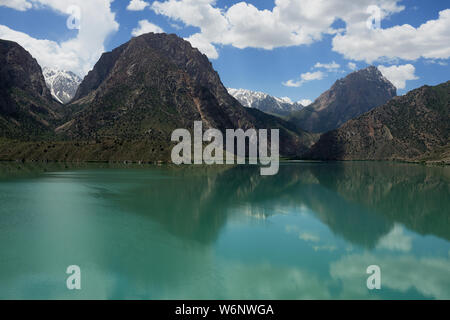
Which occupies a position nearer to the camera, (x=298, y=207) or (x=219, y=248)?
(x=219, y=248)

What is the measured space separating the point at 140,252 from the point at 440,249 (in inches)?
1395

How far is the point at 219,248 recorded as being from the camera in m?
37.7

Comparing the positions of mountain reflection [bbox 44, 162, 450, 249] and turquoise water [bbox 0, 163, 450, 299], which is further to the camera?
mountain reflection [bbox 44, 162, 450, 249]

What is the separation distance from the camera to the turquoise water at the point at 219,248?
26.9 m

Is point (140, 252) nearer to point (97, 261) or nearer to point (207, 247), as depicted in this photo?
point (97, 261)

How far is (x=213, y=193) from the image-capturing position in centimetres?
8694

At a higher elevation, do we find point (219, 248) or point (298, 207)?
point (298, 207)

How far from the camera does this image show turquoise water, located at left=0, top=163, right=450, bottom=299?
2692 cm

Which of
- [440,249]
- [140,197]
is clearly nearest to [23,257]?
[140,197]

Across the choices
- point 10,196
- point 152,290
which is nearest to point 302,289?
point 152,290

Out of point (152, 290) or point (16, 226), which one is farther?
point (16, 226)

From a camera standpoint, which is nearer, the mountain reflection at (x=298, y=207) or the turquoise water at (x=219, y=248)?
the turquoise water at (x=219, y=248)
